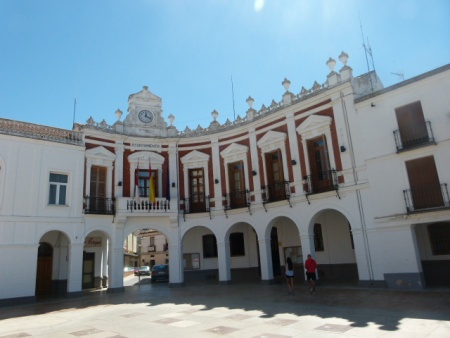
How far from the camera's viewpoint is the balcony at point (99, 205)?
19016 millimetres

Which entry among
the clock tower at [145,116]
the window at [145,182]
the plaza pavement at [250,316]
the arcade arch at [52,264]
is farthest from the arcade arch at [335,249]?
the arcade arch at [52,264]

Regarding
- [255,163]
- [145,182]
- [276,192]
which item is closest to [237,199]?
[255,163]

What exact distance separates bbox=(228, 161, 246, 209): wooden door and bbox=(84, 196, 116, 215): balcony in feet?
22.3

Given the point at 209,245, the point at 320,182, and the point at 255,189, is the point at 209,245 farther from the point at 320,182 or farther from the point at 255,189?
the point at 320,182

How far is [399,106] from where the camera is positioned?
49.2ft

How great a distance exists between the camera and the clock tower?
22.1m

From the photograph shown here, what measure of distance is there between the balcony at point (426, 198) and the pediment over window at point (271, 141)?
22.5 feet

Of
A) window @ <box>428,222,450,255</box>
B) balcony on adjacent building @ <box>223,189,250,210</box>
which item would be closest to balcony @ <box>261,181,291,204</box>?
balcony on adjacent building @ <box>223,189,250,210</box>

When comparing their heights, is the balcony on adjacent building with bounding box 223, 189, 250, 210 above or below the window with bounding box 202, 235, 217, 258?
above

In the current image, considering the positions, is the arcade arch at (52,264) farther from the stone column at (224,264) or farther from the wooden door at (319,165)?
the wooden door at (319,165)

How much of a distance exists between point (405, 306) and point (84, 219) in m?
15.4

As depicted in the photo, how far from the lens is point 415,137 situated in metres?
14.5

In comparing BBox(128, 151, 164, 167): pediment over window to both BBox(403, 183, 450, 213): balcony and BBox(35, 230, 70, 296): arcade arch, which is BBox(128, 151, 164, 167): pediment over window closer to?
BBox(35, 230, 70, 296): arcade arch

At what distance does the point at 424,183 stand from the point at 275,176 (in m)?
7.62
